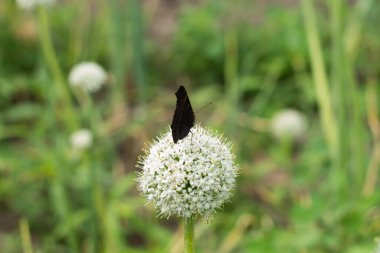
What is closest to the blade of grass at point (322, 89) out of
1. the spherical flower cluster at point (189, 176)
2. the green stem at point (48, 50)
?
the green stem at point (48, 50)

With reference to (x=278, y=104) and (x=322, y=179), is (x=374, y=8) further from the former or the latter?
(x=322, y=179)

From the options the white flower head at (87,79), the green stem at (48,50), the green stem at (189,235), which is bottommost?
the green stem at (189,235)

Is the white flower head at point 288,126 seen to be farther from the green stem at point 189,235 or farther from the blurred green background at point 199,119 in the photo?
the green stem at point 189,235

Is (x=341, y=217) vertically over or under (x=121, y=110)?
under

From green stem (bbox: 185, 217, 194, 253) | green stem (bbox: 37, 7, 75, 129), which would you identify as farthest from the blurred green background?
green stem (bbox: 185, 217, 194, 253)

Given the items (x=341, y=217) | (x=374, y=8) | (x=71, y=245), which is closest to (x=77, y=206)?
(x=71, y=245)
